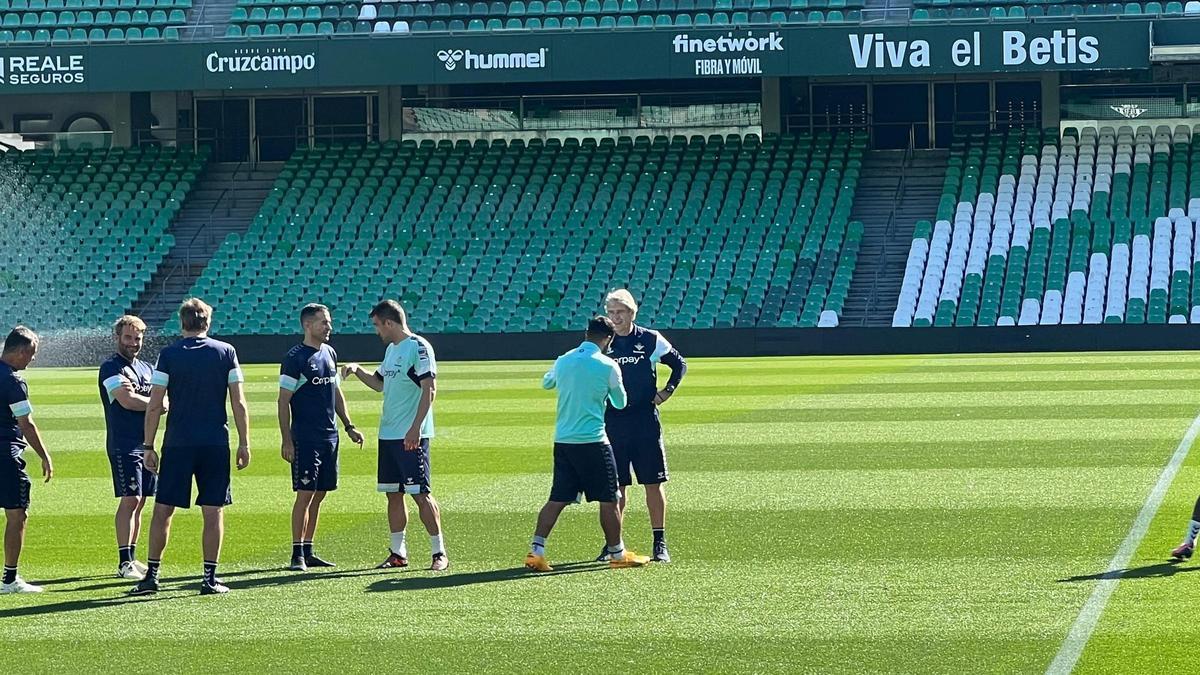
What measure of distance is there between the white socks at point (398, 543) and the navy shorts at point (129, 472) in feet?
4.89

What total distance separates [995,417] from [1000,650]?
12.3 metres

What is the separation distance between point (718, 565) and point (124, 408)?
3695 mm

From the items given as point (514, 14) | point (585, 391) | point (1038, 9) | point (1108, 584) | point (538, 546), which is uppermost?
point (514, 14)

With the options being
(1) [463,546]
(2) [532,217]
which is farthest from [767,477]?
(2) [532,217]

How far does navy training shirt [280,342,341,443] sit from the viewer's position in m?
11.6

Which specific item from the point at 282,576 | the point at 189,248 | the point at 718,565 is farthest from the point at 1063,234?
the point at 282,576

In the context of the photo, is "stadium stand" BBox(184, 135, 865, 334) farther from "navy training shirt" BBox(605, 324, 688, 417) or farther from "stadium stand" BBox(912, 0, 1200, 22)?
"navy training shirt" BBox(605, 324, 688, 417)

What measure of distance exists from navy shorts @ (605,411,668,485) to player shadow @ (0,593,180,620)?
9.20 feet

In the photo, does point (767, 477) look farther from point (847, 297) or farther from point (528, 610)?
point (847, 297)

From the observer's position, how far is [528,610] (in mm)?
10086

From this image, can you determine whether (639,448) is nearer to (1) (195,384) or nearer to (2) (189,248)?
(1) (195,384)

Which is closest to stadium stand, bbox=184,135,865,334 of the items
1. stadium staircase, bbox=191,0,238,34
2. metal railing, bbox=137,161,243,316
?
metal railing, bbox=137,161,243,316

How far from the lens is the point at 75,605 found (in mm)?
10586

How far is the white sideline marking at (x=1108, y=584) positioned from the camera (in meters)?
8.57
